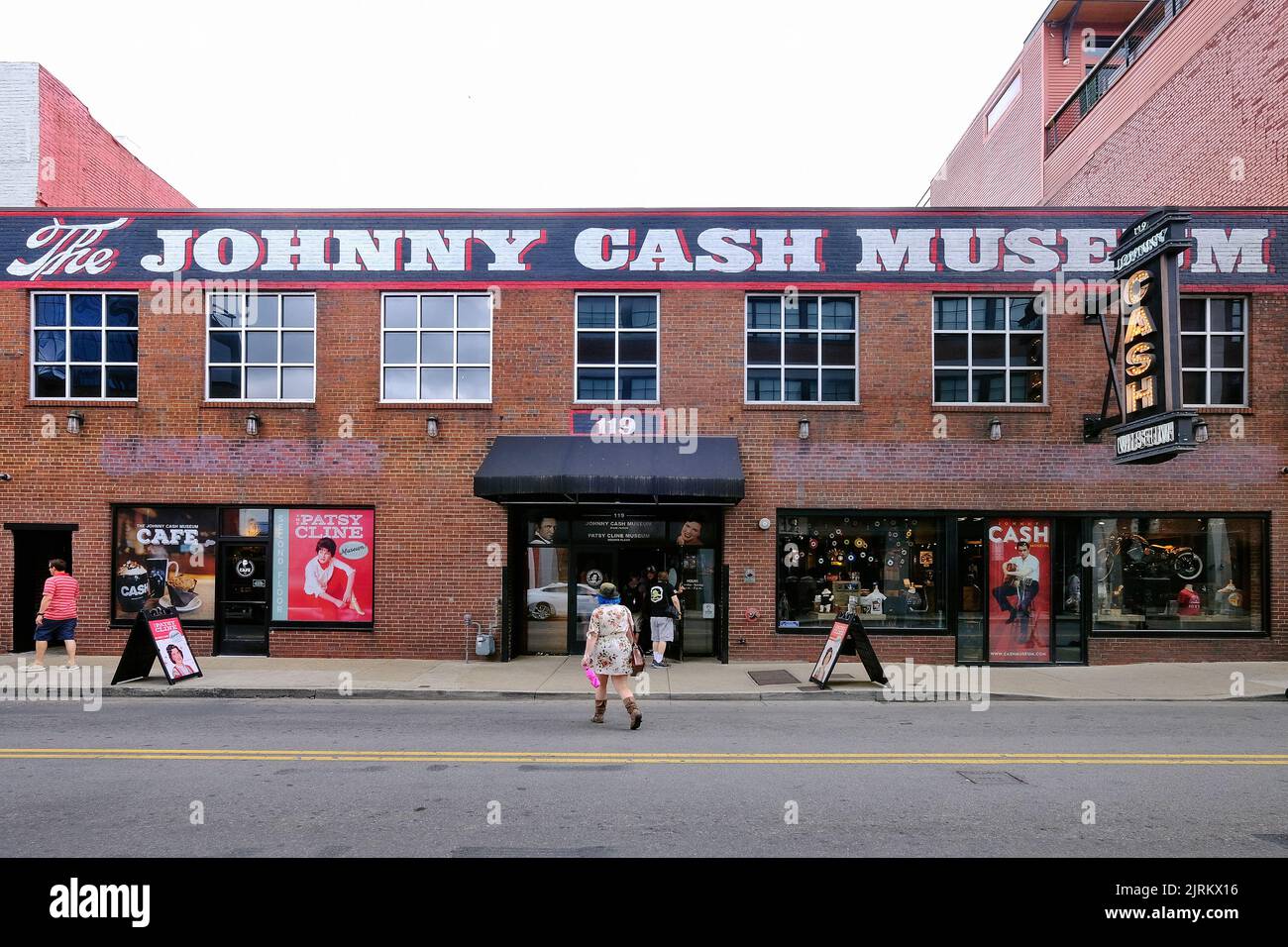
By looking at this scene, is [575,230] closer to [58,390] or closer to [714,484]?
[714,484]

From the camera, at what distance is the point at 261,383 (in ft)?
49.3

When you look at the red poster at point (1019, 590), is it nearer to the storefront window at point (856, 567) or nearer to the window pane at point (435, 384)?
the storefront window at point (856, 567)

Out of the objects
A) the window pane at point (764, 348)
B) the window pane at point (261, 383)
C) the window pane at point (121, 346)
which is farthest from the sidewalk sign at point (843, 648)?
the window pane at point (121, 346)

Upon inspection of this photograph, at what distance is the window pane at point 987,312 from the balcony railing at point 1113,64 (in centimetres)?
1139

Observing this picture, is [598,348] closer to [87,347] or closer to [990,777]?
[87,347]

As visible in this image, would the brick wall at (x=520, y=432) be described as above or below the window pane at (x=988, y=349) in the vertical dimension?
below

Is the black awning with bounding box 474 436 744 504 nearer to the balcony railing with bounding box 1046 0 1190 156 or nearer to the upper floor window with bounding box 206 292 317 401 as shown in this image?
the upper floor window with bounding box 206 292 317 401

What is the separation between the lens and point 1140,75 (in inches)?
869

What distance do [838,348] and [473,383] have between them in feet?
21.5

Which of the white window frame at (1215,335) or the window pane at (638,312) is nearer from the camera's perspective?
the white window frame at (1215,335)

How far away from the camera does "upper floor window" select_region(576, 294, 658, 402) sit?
1492 cm

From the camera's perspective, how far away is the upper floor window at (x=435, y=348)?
14945mm

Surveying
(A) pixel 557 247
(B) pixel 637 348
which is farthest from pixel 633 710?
(A) pixel 557 247

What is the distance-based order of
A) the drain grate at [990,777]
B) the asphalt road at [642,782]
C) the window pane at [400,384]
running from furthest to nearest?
the window pane at [400,384]
the drain grate at [990,777]
the asphalt road at [642,782]
